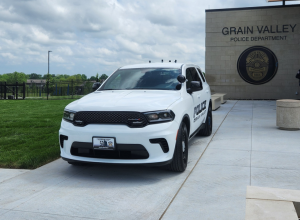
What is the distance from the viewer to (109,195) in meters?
4.32

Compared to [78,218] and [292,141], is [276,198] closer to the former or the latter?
[78,218]

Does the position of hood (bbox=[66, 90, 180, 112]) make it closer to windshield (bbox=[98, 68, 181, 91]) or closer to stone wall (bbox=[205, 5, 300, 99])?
windshield (bbox=[98, 68, 181, 91])

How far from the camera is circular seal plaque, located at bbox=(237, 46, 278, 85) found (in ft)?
71.1

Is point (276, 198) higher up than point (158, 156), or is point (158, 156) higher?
point (158, 156)

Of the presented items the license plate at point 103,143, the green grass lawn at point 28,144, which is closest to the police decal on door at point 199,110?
the license plate at point 103,143

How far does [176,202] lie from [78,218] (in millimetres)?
1154

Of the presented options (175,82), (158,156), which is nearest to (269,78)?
(175,82)

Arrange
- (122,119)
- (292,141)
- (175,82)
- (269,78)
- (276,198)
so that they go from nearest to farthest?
(276,198) < (122,119) < (175,82) < (292,141) < (269,78)

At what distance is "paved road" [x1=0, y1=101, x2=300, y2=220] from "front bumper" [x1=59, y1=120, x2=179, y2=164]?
34 cm

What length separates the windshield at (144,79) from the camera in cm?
609

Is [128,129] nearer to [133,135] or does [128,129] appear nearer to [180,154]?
[133,135]

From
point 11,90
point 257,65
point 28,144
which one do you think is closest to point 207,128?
point 28,144

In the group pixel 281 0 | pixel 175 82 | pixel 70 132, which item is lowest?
pixel 70 132

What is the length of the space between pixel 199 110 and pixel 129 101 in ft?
7.81
